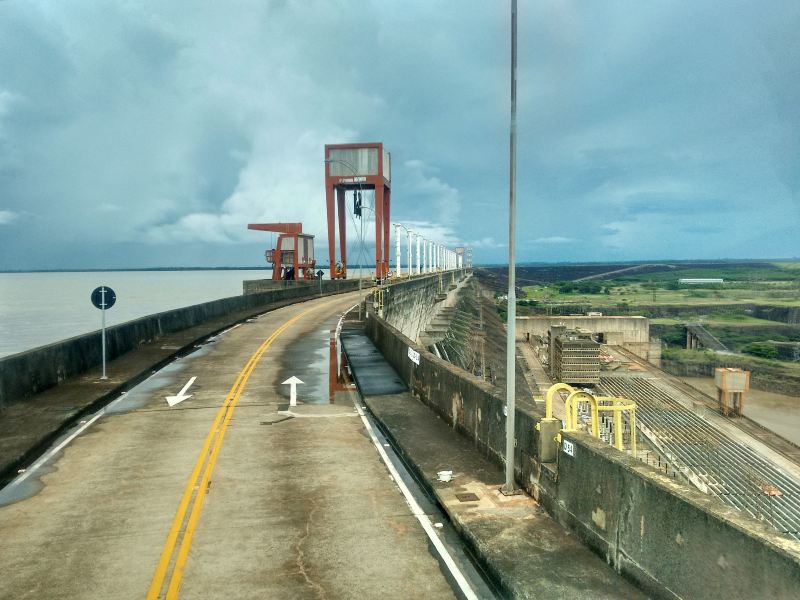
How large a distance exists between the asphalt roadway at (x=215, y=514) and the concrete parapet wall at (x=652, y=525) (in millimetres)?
2132

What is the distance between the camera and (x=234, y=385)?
20.0m

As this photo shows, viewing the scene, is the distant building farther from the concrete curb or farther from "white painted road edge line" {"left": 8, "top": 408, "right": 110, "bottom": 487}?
"white painted road edge line" {"left": 8, "top": 408, "right": 110, "bottom": 487}

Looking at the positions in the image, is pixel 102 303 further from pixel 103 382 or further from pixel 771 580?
pixel 771 580

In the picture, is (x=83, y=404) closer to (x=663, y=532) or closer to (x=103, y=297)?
(x=103, y=297)

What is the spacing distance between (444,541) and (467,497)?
1173 millimetres

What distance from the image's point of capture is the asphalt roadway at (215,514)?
7449 mm

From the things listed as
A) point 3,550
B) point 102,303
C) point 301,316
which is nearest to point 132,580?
point 3,550

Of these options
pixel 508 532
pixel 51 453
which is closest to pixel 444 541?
pixel 508 532

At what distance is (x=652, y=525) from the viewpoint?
648 cm

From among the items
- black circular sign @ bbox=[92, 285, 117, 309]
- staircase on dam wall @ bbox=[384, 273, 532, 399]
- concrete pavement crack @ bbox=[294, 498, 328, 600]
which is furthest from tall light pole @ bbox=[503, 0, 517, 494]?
black circular sign @ bbox=[92, 285, 117, 309]

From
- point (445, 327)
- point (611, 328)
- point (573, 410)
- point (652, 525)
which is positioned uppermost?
point (573, 410)

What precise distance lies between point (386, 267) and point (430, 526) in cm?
7603

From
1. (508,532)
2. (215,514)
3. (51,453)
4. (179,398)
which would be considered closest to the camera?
(508,532)

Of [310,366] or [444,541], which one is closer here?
[444,541]
